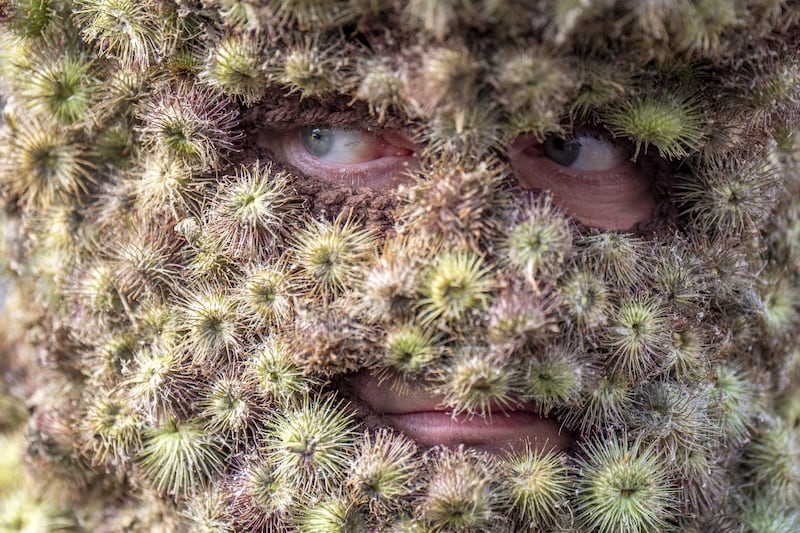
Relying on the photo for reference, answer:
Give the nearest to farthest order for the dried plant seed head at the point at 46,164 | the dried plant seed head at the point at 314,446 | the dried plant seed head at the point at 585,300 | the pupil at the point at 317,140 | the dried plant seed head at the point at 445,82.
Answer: the dried plant seed head at the point at 445,82, the dried plant seed head at the point at 585,300, the dried plant seed head at the point at 314,446, the pupil at the point at 317,140, the dried plant seed head at the point at 46,164

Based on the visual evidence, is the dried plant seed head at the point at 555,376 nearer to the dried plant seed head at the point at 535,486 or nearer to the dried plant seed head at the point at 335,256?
the dried plant seed head at the point at 535,486

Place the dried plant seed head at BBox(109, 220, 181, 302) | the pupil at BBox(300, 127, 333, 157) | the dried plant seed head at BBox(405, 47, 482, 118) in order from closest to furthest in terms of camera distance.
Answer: the dried plant seed head at BBox(405, 47, 482, 118), the pupil at BBox(300, 127, 333, 157), the dried plant seed head at BBox(109, 220, 181, 302)

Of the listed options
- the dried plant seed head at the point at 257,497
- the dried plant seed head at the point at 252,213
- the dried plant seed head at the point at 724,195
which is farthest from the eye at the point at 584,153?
the dried plant seed head at the point at 257,497

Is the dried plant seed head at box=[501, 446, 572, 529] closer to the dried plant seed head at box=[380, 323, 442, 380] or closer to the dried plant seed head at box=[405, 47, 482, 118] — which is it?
the dried plant seed head at box=[380, 323, 442, 380]

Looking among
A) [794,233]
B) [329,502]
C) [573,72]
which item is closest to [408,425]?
[329,502]

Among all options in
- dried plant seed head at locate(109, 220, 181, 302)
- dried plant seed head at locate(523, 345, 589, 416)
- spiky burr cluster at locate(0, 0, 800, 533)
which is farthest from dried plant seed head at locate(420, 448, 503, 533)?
dried plant seed head at locate(109, 220, 181, 302)

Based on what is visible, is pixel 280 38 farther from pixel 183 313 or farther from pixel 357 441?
pixel 357 441

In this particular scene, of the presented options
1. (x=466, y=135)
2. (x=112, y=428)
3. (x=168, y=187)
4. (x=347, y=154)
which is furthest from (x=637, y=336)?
(x=112, y=428)

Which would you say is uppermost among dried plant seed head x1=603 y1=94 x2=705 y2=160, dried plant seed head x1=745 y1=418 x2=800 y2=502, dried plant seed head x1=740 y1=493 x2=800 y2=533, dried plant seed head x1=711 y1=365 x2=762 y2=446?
dried plant seed head x1=603 y1=94 x2=705 y2=160
